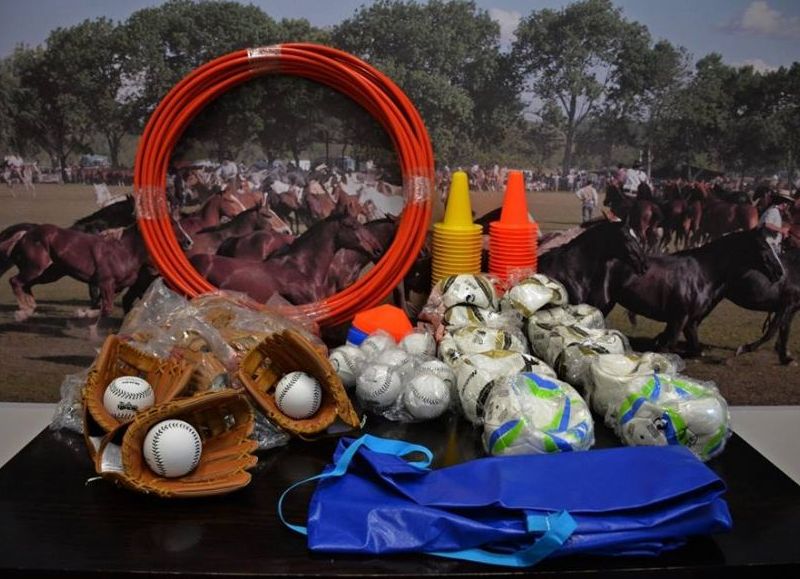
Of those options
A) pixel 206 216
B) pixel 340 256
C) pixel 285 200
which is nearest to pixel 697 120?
pixel 340 256

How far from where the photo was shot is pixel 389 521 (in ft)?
3.58

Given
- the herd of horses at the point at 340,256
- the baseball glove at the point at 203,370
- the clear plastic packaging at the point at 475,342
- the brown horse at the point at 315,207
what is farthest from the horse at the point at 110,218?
the clear plastic packaging at the point at 475,342

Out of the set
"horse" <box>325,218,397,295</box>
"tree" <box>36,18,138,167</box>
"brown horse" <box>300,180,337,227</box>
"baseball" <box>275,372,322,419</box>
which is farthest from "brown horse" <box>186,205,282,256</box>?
"baseball" <box>275,372,322,419</box>

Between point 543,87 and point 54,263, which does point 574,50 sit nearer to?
point 543,87

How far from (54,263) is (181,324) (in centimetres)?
74

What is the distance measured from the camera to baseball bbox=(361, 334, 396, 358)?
159 centimetres

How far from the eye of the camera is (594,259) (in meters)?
2.02

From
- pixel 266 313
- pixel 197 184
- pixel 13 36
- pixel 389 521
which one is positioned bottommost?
pixel 389 521

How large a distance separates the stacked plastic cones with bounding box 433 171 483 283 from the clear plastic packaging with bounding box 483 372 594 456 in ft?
2.00

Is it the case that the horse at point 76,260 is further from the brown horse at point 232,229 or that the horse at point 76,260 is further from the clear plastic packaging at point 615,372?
the clear plastic packaging at point 615,372

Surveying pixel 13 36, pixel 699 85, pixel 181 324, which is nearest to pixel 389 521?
pixel 181 324

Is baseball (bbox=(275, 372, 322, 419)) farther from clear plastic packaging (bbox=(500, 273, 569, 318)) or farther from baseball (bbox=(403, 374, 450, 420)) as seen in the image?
clear plastic packaging (bbox=(500, 273, 569, 318))

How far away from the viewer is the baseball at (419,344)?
1.62 m

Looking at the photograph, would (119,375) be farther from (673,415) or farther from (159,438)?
(673,415)
